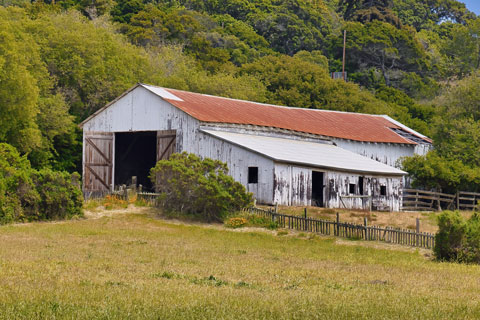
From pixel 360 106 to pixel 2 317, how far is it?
203 ft

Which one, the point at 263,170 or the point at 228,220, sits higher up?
the point at 263,170

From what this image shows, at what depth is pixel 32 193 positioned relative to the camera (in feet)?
103

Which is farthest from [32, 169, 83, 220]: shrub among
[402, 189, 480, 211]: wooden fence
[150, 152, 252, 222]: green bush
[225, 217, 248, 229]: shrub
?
[402, 189, 480, 211]: wooden fence

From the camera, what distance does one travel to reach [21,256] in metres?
19.5

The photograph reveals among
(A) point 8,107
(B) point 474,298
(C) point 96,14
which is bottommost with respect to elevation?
(B) point 474,298

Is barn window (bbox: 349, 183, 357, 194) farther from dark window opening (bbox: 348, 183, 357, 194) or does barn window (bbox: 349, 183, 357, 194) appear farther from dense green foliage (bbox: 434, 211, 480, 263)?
dense green foliage (bbox: 434, 211, 480, 263)

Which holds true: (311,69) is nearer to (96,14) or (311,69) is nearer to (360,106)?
(360,106)

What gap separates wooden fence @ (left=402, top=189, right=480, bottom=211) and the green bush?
16.1 meters

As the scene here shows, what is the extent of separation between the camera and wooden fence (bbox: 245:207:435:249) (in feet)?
84.2

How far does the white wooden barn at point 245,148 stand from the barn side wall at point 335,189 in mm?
53

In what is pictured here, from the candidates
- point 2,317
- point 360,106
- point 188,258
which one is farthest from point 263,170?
point 360,106

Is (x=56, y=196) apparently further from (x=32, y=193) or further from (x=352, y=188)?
(x=352, y=188)

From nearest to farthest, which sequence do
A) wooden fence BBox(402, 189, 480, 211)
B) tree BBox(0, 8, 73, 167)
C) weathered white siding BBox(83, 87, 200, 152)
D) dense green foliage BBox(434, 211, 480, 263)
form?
dense green foliage BBox(434, 211, 480, 263), tree BBox(0, 8, 73, 167), weathered white siding BBox(83, 87, 200, 152), wooden fence BBox(402, 189, 480, 211)

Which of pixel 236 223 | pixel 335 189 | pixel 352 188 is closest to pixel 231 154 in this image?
pixel 335 189
